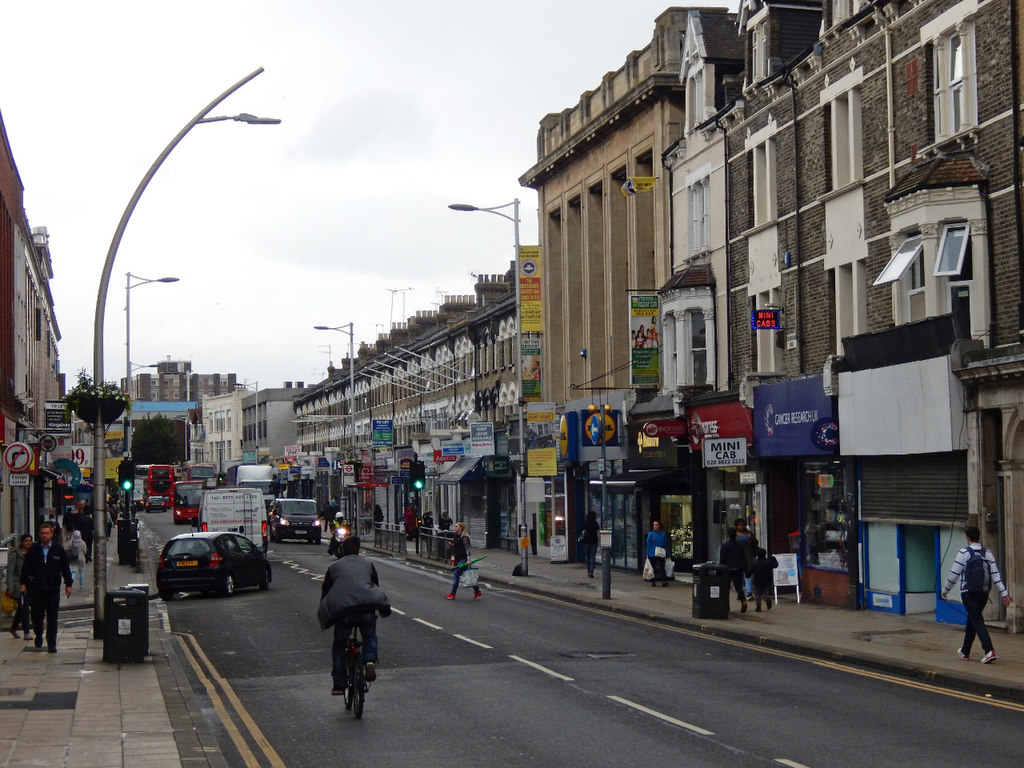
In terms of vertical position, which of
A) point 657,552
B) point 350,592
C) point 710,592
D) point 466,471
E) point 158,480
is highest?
point 466,471

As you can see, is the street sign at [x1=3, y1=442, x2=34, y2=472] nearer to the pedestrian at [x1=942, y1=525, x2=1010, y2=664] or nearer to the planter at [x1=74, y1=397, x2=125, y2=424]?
the planter at [x1=74, y1=397, x2=125, y2=424]

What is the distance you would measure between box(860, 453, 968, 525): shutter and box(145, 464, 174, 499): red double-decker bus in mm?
88970

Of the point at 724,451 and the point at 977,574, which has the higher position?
the point at 724,451

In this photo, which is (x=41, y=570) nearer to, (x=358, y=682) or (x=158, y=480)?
(x=358, y=682)

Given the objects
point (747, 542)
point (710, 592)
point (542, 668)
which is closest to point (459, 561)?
point (747, 542)

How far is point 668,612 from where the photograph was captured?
27.0 metres

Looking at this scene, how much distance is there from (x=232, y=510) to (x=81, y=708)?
36396mm

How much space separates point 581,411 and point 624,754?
110 ft

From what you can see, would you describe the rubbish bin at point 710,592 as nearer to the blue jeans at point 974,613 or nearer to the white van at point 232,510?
the blue jeans at point 974,613

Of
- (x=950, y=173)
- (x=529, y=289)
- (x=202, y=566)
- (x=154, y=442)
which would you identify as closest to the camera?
(x=950, y=173)

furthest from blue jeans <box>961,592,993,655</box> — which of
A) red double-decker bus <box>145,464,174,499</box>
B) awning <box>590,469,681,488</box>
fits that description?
red double-decker bus <box>145,464,174,499</box>

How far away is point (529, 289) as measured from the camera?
44.1 metres

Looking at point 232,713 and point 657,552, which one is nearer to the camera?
point 232,713

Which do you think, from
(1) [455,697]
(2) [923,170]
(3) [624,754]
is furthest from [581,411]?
(3) [624,754]
